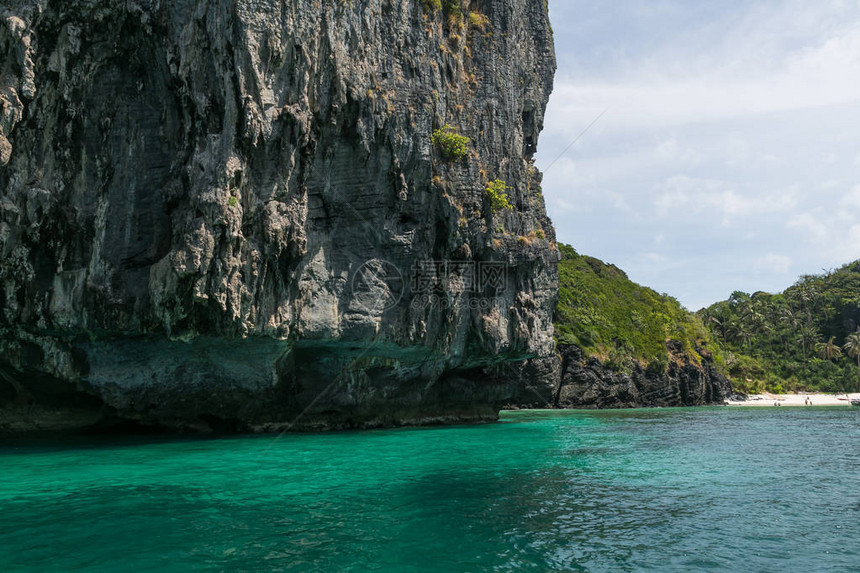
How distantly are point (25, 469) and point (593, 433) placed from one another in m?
21.2

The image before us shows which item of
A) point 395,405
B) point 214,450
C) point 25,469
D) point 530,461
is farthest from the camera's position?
point 395,405

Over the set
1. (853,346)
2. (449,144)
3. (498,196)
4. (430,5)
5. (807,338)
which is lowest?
(853,346)

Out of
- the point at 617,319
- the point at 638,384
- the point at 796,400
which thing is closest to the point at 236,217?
the point at 638,384

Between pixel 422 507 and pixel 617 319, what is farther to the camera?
pixel 617 319

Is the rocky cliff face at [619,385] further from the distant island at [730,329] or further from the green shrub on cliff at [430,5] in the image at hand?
the green shrub on cliff at [430,5]

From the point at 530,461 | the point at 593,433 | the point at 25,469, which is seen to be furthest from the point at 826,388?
the point at 25,469

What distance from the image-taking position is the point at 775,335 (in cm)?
7306

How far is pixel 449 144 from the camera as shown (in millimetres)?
26266

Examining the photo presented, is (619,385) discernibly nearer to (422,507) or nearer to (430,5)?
(430,5)

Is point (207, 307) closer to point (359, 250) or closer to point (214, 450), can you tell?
point (214, 450)

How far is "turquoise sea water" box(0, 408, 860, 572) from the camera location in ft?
28.3

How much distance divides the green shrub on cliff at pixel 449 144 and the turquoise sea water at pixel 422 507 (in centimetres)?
1267

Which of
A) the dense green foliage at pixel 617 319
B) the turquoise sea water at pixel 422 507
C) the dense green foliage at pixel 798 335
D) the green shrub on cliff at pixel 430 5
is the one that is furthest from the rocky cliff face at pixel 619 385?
the green shrub on cliff at pixel 430 5

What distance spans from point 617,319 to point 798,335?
32.6 metres
